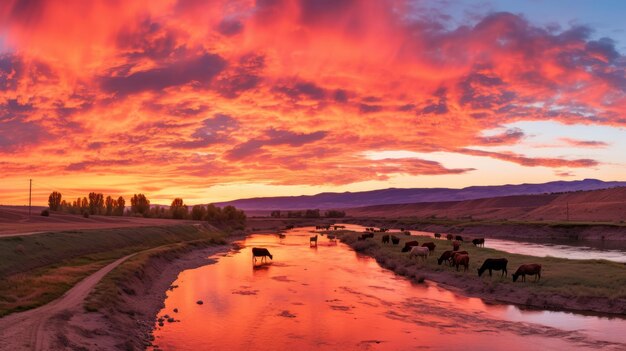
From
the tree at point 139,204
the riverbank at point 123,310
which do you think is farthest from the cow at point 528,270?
the tree at point 139,204

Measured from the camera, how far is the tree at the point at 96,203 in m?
175

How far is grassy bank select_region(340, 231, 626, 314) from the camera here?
3159cm

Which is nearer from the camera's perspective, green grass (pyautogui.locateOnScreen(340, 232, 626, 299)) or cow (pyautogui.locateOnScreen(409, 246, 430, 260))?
green grass (pyautogui.locateOnScreen(340, 232, 626, 299))

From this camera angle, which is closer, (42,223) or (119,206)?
(42,223)

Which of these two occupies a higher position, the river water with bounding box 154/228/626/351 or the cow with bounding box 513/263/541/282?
the cow with bounding box 513/263/541/282

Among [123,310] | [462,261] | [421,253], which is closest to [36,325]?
[123,310]

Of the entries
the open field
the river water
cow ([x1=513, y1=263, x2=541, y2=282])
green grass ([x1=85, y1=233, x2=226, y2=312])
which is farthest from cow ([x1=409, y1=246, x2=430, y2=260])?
the open field

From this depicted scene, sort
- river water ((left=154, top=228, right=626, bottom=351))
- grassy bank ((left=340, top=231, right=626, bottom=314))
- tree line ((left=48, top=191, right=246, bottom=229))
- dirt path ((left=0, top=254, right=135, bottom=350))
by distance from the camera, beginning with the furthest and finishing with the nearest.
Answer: tree line ((left=48, top=191, right=246, bottom=229)) → grassy bank ((left=340, top=231, right=626, bottom=314)) → river water ((left=154, top=228, right=626, bottom=351)) → dirt path ((left=0, top=254, right=135, bottom=350))

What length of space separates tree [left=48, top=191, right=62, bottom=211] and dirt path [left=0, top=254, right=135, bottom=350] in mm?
159687

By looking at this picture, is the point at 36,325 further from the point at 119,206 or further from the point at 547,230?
the point at 119,206

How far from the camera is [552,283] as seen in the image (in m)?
35.7

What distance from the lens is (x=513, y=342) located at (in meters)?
23.8

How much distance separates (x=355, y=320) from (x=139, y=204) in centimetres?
16825

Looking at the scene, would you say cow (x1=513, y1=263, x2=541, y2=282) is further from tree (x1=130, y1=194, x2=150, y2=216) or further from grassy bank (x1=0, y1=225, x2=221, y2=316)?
tree (x1=130, y1=194, x2=150, y2=216)
